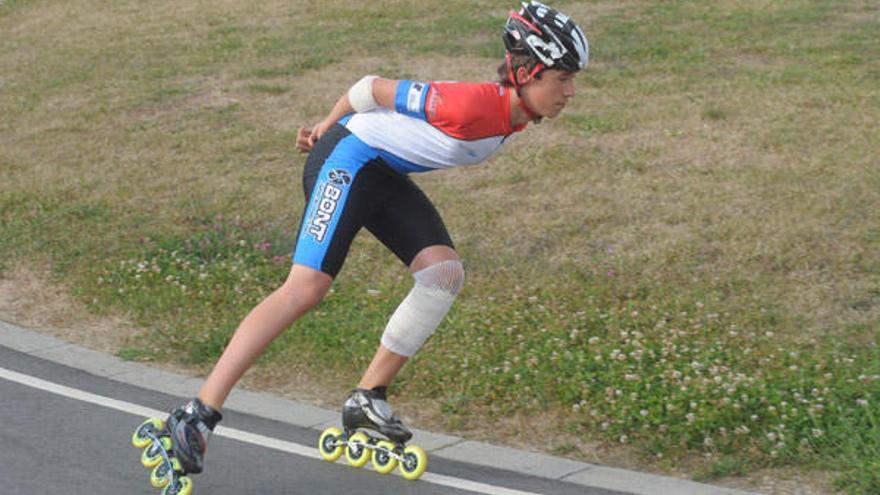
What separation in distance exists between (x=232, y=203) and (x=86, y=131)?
3.46 m

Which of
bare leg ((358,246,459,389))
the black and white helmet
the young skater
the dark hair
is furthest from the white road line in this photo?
the black and white helmet

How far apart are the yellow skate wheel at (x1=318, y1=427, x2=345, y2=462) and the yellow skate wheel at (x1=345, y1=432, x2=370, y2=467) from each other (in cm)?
6

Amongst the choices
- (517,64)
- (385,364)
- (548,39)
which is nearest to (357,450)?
(385,364)

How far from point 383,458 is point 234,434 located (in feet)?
3.35

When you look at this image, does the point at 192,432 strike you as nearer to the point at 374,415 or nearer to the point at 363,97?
the point at 374,415

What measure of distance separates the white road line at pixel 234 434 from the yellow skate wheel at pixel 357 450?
272 millimetres

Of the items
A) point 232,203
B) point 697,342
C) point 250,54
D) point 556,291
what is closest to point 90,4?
point 250,54

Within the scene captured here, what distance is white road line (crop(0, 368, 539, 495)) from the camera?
6039mm

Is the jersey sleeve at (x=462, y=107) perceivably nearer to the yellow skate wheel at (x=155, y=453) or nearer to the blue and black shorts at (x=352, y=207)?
the blue and black shorts at (x=352, y=207)

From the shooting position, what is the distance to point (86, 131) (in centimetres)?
1370

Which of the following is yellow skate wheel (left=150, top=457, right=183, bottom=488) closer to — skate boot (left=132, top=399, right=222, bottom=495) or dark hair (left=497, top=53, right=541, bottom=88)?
skate boot (left=132, top=399, right=222, bottom=495)

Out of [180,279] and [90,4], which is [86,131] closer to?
[180,279]

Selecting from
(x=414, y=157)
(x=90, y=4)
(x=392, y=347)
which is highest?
(x=414, y=157)

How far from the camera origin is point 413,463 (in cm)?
602
